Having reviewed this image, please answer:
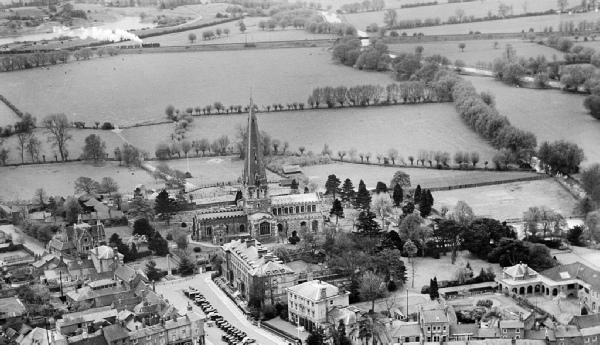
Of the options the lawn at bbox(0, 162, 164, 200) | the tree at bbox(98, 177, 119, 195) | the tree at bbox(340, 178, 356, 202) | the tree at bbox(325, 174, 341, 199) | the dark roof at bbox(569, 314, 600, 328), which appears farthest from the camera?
the lawn at bbox(0, 162, 164, 200)

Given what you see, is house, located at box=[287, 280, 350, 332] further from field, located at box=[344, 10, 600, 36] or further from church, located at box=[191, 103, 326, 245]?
field, located at box=[344, 10, 600, 36]

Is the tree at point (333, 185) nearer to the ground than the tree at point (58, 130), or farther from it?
nearer to the ground

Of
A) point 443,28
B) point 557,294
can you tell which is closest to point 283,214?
point 557,294

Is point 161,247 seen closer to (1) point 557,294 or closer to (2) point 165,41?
(1) point 557,294

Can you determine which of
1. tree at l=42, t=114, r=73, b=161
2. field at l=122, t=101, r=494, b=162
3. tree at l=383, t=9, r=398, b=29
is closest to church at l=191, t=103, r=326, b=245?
field at l=122, t=101, r=494, b=162

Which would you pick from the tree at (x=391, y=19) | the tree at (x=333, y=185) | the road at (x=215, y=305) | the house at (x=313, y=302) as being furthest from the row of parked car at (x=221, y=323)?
the tree at (x=391, y=19)

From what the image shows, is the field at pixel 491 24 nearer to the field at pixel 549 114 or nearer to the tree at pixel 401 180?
the field at pixel 549 114
